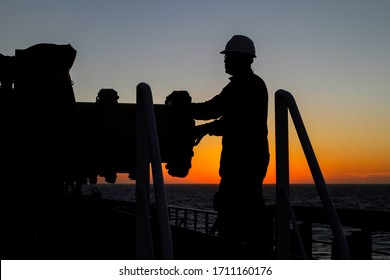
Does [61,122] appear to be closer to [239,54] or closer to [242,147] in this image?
[242,147]

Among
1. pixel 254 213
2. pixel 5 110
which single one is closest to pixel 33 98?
pixel 5 110

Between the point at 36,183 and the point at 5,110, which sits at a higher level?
the point at 5,110

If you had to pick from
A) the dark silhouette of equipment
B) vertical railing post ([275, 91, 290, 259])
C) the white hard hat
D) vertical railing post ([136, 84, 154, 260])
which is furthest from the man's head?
vertical railing post ([136, 84, 154, 260])

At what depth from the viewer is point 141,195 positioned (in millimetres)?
4043

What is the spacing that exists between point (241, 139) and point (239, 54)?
0.77m

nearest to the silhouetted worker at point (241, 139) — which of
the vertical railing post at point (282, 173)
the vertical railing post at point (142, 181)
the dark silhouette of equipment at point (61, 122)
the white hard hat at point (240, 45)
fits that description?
the white hard hat at point (240, 45)

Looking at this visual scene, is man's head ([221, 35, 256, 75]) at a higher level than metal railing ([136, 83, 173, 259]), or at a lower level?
higher

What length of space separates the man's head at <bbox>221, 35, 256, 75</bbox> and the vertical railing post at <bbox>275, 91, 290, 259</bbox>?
1112 millimetres

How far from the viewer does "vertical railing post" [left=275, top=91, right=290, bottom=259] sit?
14.5ft

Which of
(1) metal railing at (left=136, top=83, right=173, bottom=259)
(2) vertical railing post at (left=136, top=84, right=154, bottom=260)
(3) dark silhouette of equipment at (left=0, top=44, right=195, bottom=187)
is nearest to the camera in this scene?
(1) metal railing at (left=136, top=83, right=173, bottom=259)

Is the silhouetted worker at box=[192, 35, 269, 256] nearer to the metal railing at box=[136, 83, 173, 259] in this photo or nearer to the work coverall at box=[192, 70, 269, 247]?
the work coverall at box=[192, 70, 269, 247]

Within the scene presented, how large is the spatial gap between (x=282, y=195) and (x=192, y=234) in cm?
359

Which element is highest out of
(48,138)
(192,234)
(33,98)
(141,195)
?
(33,98)

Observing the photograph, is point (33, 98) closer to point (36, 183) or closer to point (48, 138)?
point (48, 138)
